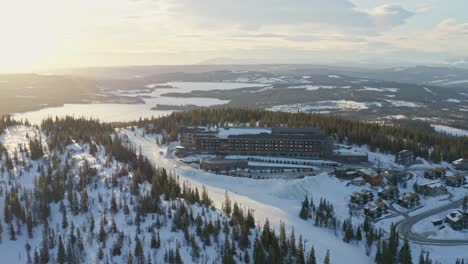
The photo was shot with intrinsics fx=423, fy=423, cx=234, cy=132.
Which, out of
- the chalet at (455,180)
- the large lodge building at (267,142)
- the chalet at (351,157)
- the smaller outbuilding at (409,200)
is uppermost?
the large lodge building at (267,142)

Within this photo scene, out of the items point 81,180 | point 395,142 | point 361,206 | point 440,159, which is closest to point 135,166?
point 81,180

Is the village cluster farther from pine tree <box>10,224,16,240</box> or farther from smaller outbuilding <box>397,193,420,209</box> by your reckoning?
pine tree <box>10,224,16,240</box>

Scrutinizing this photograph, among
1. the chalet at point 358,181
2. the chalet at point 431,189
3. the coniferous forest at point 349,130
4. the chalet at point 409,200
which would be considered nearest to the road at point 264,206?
the chalet at point 409,200

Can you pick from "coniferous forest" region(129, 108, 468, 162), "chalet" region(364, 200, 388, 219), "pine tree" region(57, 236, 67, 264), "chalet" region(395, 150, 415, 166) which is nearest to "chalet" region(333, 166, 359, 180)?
"chalet" region(364, 200, 388, 219)

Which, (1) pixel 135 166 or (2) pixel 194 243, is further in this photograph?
(1) pixel 135 166

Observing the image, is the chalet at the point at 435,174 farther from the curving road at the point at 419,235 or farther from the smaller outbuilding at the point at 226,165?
the smaller outbuilding at the point at 226,165

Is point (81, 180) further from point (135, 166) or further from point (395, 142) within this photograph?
point (395, 142)

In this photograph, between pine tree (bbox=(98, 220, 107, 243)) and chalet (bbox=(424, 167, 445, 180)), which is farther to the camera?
chalet (bbox=(424, 167, 445, 180))
